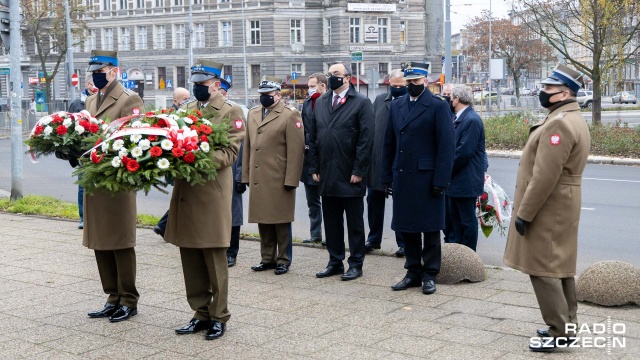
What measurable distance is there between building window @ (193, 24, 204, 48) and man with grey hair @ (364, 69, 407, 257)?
73.1m

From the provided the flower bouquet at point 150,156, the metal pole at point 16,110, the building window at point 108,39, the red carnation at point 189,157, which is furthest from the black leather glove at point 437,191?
the building window at point 108,39

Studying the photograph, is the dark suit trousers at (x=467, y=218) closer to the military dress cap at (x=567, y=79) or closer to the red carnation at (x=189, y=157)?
the military dress cap at (x=567, y=79)

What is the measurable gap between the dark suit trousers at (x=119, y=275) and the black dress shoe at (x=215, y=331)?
1.04m

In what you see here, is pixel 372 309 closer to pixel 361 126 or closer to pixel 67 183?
pixel 361 126

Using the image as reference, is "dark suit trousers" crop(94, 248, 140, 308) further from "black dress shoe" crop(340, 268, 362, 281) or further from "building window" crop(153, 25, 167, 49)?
"building window" crop(153, 25, 167, 49)

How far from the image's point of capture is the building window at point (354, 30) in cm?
8056

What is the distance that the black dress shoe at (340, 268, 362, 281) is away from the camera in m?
9.09

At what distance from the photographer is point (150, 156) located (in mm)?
6418

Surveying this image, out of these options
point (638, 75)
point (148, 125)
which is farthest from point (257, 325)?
point (638, 75)

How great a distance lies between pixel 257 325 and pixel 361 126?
2.66 meters

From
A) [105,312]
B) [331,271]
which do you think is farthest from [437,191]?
[105,312]

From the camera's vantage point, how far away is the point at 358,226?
9.29m

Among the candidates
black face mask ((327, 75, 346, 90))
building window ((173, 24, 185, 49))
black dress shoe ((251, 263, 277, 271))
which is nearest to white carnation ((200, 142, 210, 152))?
black face mask ((327, 75, 346, 90))

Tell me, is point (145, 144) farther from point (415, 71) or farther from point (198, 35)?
point (198, 35)
